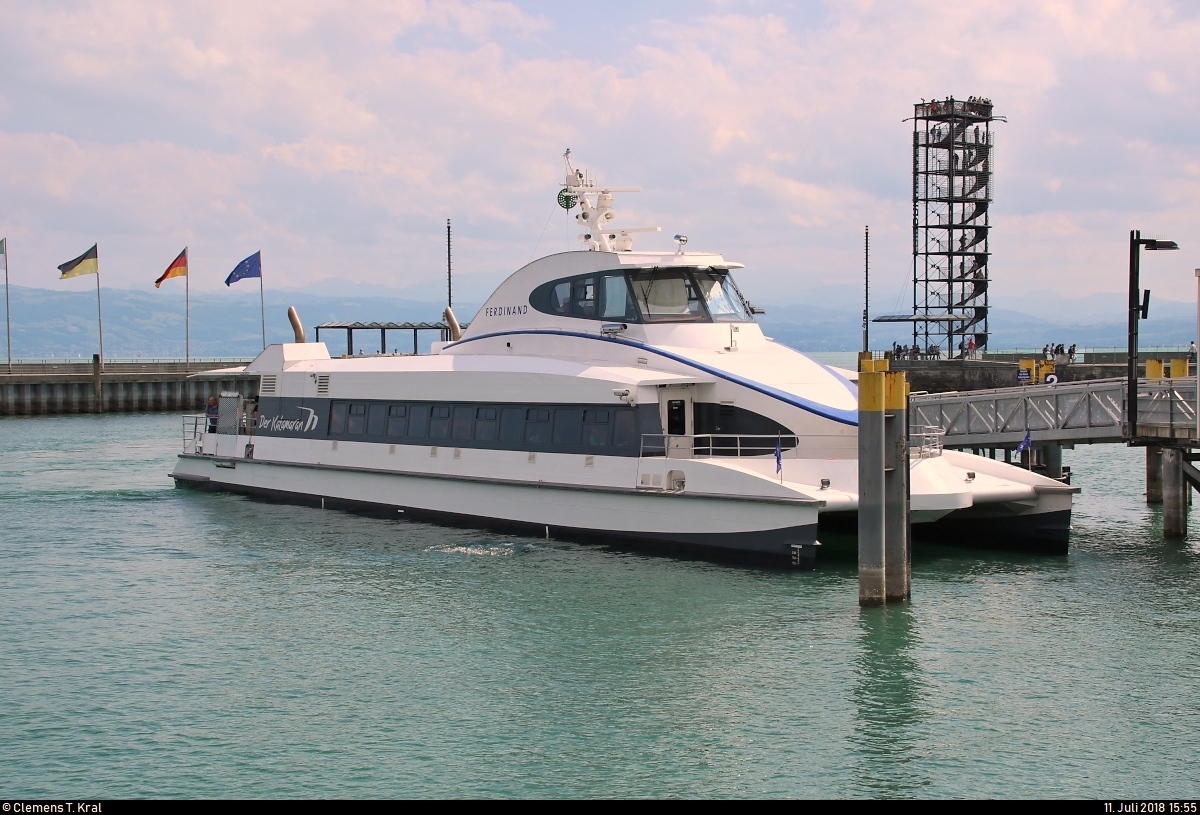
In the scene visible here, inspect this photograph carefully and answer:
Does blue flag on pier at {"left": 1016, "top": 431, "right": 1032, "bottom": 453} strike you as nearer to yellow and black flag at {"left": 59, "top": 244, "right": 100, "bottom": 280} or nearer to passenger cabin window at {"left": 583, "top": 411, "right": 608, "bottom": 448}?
passenger cabin window at {"left": 583, "top": 411, "right": 608, "bottom": 448}

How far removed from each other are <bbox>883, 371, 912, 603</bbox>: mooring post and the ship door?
5108mm

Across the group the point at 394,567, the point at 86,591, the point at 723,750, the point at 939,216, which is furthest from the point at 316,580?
the point at 939,216

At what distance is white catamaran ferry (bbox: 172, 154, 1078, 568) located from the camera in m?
21.1

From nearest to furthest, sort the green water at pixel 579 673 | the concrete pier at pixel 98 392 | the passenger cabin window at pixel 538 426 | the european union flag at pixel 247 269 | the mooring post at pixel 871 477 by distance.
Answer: the green water at pixel 579 673
the mooring post at pixel 871 477
the passenger cabin window at pixel 538 426
the european union flag at pixel 247 269
the concrete pier at pixel 98 392

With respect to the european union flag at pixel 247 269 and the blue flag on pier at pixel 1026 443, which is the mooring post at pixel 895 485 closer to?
the blue flag on pier at pixel 1026 443

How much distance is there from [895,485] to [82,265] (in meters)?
54.1

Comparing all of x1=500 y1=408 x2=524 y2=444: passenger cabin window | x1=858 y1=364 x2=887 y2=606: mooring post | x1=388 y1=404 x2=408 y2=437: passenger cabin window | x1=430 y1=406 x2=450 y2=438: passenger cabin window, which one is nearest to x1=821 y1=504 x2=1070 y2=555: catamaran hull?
x1=858 y1=364 x2=887 y2=606: mooring post

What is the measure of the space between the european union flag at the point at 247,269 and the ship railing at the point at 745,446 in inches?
1127

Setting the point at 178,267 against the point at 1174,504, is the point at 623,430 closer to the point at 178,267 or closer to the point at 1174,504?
the point at 1174,504

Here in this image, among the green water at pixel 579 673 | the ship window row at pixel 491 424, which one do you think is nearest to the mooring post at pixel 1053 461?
the green water at pixel 579 673

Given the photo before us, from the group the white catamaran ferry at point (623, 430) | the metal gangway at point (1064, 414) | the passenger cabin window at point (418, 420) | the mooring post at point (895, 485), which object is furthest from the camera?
the passenger cabin window at point (418, 420)

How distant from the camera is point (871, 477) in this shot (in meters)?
17.4

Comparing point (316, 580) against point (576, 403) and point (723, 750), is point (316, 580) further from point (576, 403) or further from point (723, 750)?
point (723, 750)

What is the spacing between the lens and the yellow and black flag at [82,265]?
200 feet
